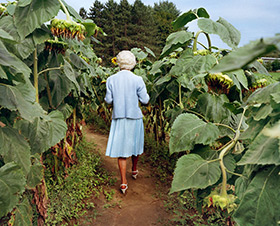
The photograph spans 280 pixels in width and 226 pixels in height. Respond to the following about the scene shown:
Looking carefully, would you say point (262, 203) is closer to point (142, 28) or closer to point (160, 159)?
point (160, 159)

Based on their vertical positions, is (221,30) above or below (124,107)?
above

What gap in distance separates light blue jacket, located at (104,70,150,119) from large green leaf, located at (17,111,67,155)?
4.16ft

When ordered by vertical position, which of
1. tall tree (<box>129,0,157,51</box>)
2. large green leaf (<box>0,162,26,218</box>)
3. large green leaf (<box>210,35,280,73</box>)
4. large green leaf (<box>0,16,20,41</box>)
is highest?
tall tree (<box>129,0,157,51</box>)

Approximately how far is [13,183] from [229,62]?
35.1 inches

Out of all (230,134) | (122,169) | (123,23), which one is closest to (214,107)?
(230,134)

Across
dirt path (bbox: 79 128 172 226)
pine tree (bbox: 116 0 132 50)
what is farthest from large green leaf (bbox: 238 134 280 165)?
pine tree (bbox: 116 0 132 50)

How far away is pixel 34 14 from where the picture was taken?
3.83ft

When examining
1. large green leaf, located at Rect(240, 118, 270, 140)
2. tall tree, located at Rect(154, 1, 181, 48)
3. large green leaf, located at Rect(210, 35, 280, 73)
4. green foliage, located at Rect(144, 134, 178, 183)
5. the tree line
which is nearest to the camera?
large green leaf, located at Rect(210, 35, 280, 73)

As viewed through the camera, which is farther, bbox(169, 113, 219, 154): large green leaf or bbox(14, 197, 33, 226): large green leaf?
bbox(14, 197, 33, 226): large green leaf

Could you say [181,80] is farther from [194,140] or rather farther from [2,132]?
[2,132]

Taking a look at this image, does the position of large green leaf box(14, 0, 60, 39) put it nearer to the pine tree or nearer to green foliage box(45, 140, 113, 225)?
green foliage box(45, 140, 113, 225)

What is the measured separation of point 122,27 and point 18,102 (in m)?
25.1

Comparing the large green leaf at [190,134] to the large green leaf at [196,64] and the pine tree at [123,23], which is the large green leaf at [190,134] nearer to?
the large green leaf at [196,64]

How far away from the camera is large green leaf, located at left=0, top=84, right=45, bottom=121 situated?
92 cm
